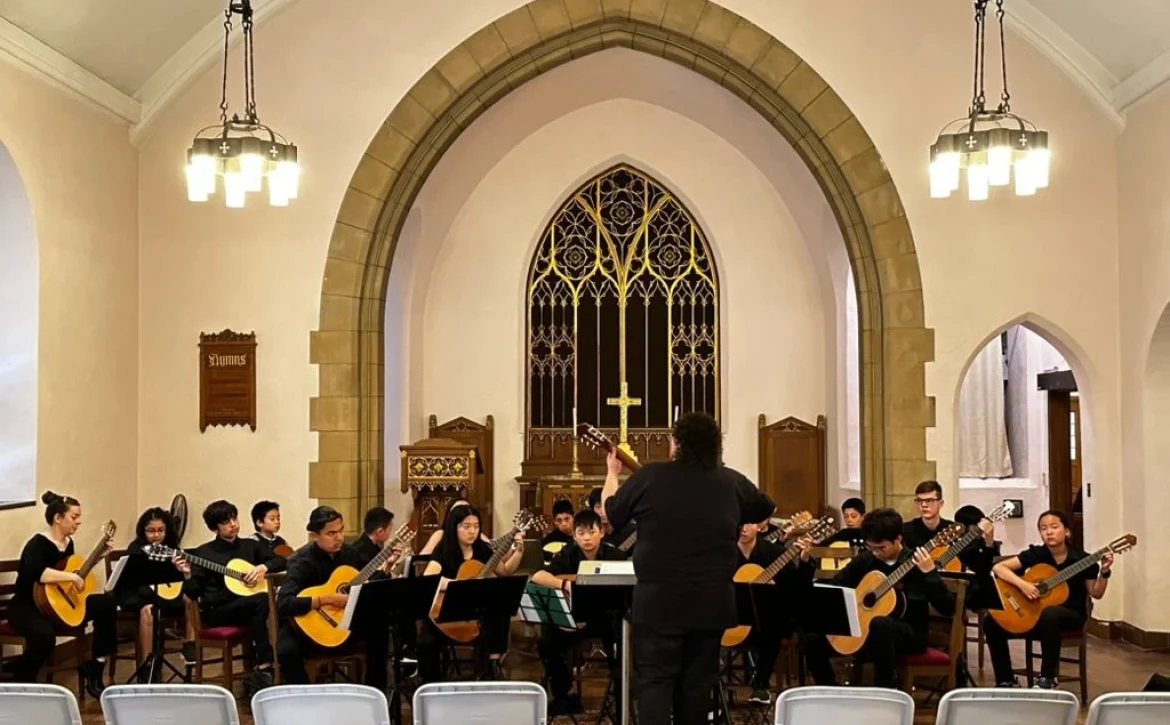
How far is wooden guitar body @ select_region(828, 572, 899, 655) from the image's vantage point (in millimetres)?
5773

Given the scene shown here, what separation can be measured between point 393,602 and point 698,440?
184 centimetres

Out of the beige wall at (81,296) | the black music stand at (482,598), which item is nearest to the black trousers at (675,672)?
the black music stand at (482,598)

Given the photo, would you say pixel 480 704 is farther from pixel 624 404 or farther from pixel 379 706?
pixel 624 404

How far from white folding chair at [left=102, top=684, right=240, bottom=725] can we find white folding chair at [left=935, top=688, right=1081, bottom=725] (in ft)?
6.50

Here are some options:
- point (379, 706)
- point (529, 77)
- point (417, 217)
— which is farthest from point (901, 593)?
point (417, 217)

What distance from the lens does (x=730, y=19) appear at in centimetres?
868

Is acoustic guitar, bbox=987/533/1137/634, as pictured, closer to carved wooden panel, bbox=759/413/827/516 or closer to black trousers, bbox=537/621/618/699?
black trousers, bbox=537/621/618/699

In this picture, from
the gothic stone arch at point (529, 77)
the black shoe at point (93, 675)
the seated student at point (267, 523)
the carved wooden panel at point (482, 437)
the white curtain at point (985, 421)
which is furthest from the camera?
the white curtain at point (985, 421)

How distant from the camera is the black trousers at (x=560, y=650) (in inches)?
246

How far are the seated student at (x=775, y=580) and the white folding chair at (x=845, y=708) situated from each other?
1.93 meters

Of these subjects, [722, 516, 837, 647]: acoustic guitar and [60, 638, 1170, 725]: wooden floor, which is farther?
[60, 638, 1170, 725]: wooden floor

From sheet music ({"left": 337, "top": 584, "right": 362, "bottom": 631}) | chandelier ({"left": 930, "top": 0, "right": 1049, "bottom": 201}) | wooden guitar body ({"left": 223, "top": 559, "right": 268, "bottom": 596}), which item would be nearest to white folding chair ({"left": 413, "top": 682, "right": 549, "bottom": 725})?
sheet music ({"left": 337, "top": 584, "right": 362, "bottom": 631})

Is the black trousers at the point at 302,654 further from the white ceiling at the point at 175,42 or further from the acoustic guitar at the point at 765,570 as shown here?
the white ceiling at the point at 175,42

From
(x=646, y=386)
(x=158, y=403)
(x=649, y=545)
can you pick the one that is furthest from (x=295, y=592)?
(x=646, y=386)
